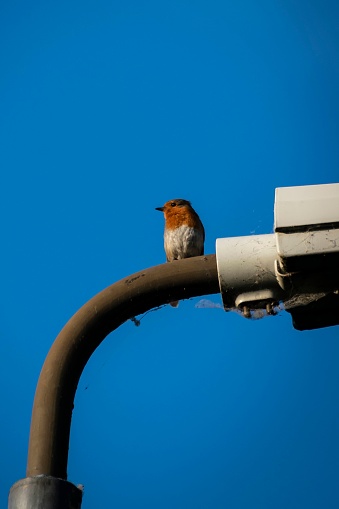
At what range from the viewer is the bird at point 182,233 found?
23.4 feet

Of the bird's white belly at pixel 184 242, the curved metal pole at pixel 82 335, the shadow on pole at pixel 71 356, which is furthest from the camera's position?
the bird's white belly at pixel 184 242

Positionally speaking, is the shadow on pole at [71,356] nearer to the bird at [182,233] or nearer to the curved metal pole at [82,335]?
the curved metal pole at [82,335]

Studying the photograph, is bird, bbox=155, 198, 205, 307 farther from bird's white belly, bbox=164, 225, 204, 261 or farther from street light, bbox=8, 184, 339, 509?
street light, bbox=8, 184, 339, 509

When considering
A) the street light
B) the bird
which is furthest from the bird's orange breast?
the street light

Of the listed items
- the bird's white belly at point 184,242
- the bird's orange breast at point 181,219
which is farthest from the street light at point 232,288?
the bird's orange breast at point 181,219

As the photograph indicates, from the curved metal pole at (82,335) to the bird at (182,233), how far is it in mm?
3978

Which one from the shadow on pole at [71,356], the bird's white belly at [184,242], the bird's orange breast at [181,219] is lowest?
the shadow on pole at [71,356]

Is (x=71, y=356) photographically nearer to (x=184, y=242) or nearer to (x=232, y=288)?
(x=232, y=288)

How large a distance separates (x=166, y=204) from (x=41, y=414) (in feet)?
16.4

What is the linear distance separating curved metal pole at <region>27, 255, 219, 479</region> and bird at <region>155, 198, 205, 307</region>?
3.98 m

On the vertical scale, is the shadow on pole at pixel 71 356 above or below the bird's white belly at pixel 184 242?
below

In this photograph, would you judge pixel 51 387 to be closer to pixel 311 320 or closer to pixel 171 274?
pixel 171 274

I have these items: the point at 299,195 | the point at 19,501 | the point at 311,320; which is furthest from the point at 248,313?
the point at 19,501

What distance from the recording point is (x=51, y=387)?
2734 millimetres
